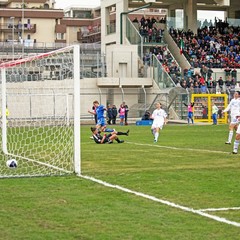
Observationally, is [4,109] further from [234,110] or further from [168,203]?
[168,203]

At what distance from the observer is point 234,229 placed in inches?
371

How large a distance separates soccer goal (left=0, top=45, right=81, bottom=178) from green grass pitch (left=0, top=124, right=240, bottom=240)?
104 cm

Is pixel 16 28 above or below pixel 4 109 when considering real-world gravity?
above

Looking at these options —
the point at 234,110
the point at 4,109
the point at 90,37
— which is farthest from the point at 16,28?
the point at 4,109

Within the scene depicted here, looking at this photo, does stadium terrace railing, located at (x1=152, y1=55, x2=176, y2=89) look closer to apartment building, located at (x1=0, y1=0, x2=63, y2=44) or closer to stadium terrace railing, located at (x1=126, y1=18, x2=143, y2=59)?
stadium terrace railing, located at (x1=126, y1=18, x2=143, y2=59)

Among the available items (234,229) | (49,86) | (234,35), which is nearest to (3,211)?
(234,229)

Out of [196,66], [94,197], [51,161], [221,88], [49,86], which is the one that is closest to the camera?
[94,197]

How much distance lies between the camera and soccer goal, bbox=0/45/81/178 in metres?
16.2

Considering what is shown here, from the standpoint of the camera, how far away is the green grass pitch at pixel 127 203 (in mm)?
9352

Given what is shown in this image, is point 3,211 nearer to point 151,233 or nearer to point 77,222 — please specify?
point 77,222

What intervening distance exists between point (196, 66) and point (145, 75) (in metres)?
4.75

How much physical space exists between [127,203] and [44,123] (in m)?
21.3

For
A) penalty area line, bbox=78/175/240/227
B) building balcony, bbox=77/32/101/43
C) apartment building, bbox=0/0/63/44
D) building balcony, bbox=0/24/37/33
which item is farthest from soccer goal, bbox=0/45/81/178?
building balcony, bbox=77/32/101/43

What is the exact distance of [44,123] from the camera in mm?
32531
